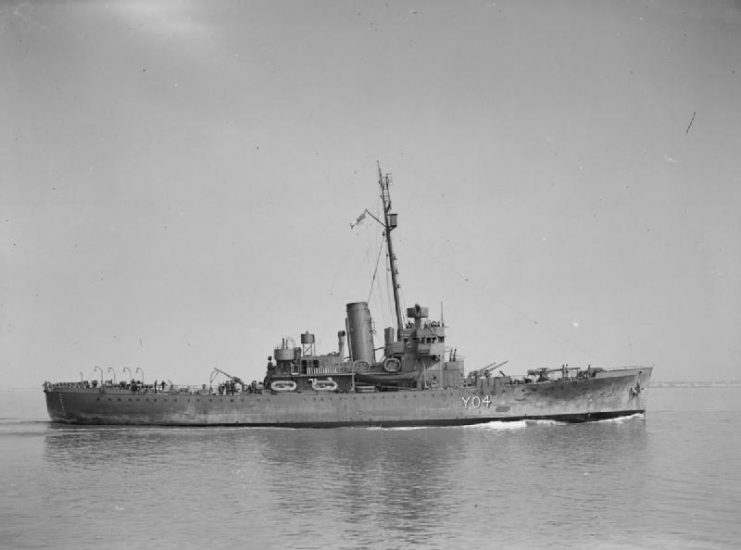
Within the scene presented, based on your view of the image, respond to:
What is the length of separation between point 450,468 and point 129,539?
14.4m

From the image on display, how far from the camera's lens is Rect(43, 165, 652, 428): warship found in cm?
4441

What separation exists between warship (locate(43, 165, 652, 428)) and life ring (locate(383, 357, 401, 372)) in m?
0.07

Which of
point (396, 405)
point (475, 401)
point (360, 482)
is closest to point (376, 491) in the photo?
point (360, 482)

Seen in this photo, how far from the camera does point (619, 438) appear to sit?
3762cm

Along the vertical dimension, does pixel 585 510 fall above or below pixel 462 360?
below

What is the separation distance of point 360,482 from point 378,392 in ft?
63.5

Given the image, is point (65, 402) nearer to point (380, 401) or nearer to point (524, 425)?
point (380, 401)

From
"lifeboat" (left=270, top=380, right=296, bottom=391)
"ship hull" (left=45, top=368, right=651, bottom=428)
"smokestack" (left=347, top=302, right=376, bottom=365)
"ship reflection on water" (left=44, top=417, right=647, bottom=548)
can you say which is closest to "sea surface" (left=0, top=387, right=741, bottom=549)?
"ship reflection on water" (left=44, top=417, right=647, bottom=548)

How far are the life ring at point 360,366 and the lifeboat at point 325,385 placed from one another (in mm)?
1828

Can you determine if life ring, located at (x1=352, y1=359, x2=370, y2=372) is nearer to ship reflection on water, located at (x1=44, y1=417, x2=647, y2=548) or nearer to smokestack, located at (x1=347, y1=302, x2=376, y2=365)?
smokestack, located at (x1=347, y1=302, x2=376, y2=365)

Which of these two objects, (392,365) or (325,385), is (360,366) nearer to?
(392,365)

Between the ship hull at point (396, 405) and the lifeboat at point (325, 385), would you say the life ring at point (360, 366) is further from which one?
the ship hull at point (396, 405)

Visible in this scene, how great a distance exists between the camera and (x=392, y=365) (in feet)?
152

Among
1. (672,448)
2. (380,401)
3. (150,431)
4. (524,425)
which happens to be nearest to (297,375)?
(380,401)
